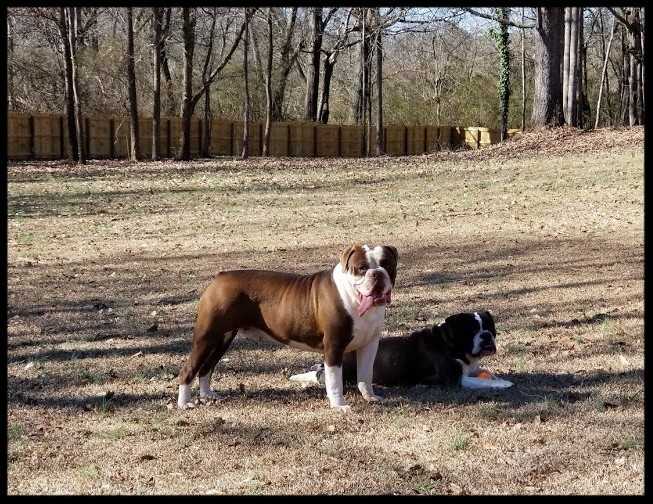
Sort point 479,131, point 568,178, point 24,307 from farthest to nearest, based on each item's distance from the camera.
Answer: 1. point 479,131
2. point 568,178
3. point 24,307

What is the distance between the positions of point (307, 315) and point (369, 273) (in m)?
0.63

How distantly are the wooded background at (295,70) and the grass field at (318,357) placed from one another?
14646 mm

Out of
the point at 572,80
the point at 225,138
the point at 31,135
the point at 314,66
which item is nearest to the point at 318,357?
the point at 572,80

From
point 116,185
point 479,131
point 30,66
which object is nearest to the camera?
point 116,185

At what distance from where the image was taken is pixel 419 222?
18.9 metres

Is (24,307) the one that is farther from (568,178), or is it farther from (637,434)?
(568,178)

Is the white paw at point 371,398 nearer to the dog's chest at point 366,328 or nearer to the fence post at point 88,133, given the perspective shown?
the dog's chest at point 366,328

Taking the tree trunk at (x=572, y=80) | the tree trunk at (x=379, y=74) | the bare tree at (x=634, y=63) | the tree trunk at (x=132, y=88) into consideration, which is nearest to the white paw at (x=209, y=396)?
the tree trunk at (x=572, y=80)

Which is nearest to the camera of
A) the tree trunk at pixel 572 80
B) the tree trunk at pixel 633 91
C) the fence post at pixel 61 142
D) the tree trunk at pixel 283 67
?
the tree trunk at pixel 572 80

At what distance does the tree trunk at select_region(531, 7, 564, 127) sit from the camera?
101 feet

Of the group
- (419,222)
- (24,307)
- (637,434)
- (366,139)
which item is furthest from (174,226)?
(366,139)

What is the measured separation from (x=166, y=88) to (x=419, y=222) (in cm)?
3207

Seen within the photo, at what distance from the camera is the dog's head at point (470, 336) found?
7.13 m

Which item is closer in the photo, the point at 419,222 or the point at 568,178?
the point at 419,222
